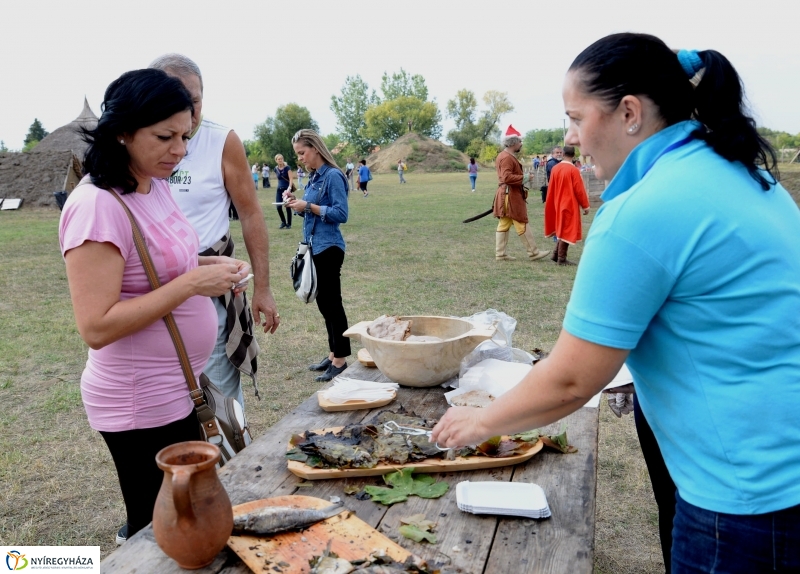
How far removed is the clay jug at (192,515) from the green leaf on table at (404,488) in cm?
43

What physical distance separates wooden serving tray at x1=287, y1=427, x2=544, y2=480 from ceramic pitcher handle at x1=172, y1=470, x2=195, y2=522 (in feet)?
1.63

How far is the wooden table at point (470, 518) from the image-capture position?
1384 millimetres

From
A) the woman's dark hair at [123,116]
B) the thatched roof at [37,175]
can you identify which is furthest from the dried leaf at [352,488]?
the thatched roof at [37,175]

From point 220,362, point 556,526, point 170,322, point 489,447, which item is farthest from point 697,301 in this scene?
point 220,362

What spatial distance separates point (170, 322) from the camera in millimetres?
1981

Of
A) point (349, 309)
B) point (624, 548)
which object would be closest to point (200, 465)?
point (624, 548)

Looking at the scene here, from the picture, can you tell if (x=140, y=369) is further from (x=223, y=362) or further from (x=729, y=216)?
(x=729, y=216)

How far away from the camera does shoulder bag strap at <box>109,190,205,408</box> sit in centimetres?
190

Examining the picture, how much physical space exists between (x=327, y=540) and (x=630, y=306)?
2.70 ft

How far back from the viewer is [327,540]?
144cm

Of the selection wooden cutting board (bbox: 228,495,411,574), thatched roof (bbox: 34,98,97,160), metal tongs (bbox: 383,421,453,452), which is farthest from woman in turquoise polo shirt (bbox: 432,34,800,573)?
thatched roof (bbox: 34,98,97,160)

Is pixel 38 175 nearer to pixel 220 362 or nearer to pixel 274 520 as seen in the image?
pixel 220 362

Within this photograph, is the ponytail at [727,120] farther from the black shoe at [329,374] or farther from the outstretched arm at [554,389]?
the black shoe at [329,374]

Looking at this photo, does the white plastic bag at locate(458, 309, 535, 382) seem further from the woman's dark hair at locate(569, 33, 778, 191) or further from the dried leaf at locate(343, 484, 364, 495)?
the woman's dark hair at locate(569, 33, 778, 191)
